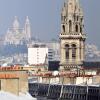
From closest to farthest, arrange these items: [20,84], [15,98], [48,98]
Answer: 1. [15,98]
2. [20,84]
3. [48,98]

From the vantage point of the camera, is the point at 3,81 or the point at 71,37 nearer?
the point at 3,81

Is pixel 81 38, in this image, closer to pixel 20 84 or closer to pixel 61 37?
pixel 61 37

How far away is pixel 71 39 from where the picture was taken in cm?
11806

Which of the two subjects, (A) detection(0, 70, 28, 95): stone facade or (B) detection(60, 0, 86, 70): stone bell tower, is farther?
(B) detection(60, 0, 86, 70): stone bell tower

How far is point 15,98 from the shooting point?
1448 inches

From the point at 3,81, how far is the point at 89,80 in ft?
123

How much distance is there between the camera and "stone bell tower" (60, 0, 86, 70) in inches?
4631

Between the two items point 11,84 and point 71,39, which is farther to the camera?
point 71,39

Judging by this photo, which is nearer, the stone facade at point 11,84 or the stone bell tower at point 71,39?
the stone facade at point 11,84

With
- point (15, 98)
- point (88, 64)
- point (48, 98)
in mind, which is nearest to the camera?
point (15, 98)

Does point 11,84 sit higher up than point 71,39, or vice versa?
point 71,39

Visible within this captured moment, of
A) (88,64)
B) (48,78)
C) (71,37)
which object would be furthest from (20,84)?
(88,64)

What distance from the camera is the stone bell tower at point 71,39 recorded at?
117625mm

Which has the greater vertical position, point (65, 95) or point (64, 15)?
point (64, 15)
